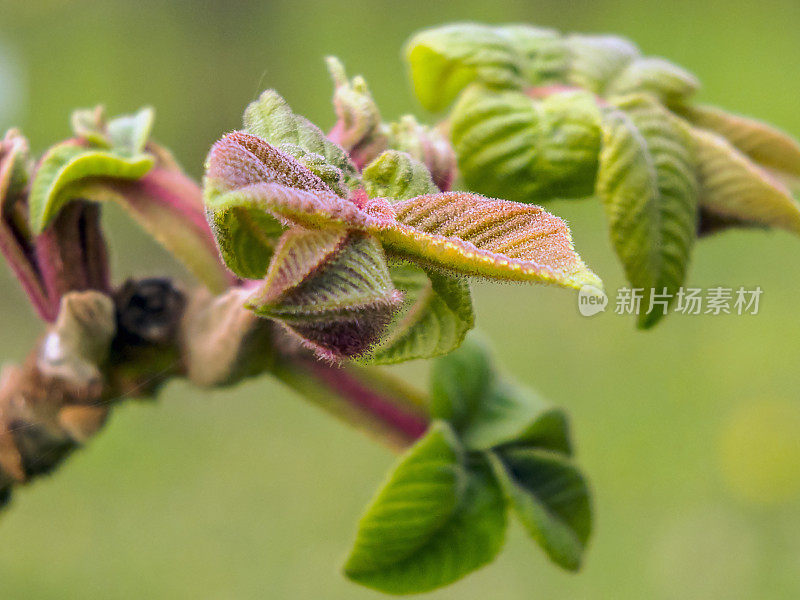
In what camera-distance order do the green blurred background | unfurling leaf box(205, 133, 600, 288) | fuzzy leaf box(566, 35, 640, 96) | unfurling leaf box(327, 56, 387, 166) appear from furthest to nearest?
1. the green blurred background
2. fuzzy leaf box(566, 35, 640, 96)
3. unfurling leaf box(327, 56, 387, 166)
4. unfurling leaf box(205, 133, 600, 288)

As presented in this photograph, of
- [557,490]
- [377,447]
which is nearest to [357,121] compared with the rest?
[557,490]

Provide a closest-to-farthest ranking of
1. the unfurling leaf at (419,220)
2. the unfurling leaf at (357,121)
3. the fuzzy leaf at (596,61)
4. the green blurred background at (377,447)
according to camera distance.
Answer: the unfurling leaf at (419,220) → the unfurling leaf at (357,121) → the fuzzy leaf at (596,61) → the green blurred background at (377,447)

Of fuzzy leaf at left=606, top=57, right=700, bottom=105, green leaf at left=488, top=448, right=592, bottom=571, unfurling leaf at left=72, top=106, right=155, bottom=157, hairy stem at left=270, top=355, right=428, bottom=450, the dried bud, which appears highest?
unfurling leaf at left=72, top=106, right=155, bottom=157

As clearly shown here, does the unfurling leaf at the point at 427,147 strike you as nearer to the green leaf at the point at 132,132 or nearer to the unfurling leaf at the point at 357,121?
the unfurling leaf at the point at 357,121

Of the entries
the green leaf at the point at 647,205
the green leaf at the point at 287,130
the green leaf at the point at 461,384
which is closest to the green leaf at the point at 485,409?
the green leaf at the point at 461,384

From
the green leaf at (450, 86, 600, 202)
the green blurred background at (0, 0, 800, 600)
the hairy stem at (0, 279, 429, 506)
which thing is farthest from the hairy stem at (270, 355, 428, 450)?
the green blurred background at (0, 0, 800, 600)

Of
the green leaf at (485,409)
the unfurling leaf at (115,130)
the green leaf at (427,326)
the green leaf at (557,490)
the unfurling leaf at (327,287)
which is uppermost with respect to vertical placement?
the unfurling leaf at (327,287)

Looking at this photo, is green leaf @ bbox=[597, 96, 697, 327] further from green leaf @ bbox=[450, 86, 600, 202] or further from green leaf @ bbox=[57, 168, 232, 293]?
green leaf @ bbox=[57, 168, 232, 293]

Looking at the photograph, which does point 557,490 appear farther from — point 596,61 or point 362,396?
point 596,61

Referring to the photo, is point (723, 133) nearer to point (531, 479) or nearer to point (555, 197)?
point (555, 197)
